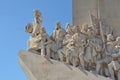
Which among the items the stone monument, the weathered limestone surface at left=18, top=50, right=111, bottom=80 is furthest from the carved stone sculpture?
the weathered limestone surface at left=18, top=50, right=111, bottom=80

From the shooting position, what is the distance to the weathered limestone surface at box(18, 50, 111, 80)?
13391 millimetres

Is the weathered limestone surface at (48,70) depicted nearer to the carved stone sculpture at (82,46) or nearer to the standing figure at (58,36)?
the carved stone sculpture at (82,46)

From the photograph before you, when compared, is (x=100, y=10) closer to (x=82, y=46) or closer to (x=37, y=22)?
(x=82, y=46)

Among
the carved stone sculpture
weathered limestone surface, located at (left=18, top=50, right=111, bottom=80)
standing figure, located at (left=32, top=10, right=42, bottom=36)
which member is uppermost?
standing figure, located at (left=32, top=10, right=42, bottom=36)

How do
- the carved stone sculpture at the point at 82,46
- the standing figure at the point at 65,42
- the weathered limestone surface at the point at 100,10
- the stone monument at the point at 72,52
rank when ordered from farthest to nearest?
the weathered limestone surface at the point at 100,10
the standing figure at the point at 65,42
the carved stone sculpture at the point at 82,46
the stone monument at the point at 72,52

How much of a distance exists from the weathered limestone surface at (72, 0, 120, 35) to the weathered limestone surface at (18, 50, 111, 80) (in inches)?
87.8

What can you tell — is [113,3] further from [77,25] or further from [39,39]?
[39,39]

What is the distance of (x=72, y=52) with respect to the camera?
45.0ft

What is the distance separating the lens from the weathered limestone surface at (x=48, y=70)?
13391mm

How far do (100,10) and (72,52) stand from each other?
2410 millimetres

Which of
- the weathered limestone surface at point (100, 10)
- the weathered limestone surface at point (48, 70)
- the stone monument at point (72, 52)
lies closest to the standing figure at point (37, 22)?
the stone monument at point (72, 52)

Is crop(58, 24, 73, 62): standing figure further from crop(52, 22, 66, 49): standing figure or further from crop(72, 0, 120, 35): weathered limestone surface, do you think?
crop(72, 0, 120, 35): weathered limestone surface

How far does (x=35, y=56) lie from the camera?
46.0 feet

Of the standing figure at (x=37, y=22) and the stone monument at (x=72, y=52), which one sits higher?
the standing figure at (x=37, y=22)
